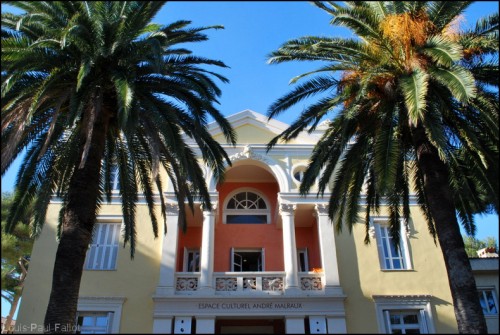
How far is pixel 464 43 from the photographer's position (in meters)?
12.2

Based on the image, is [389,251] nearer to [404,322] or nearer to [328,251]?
[328,251]

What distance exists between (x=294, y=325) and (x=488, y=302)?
8337 mm

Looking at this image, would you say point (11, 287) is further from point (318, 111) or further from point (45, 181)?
point (318, 111)

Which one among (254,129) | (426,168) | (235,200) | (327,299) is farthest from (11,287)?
(426,168)

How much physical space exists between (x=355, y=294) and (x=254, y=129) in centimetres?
839

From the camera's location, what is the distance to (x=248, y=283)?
19281 mm

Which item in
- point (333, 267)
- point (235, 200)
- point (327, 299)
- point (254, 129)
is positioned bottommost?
point (327, 299)

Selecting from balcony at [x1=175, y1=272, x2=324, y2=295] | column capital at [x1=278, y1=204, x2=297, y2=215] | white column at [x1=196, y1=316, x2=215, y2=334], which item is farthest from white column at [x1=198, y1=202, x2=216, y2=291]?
column capital at [x1=278, y1=204, x2=297, y2=215]

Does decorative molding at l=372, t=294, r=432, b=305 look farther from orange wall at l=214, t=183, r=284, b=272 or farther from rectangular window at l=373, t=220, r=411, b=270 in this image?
orange wall at l=214, t=183, r=284, b=272

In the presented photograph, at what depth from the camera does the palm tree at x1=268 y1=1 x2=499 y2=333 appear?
1120 centimetres

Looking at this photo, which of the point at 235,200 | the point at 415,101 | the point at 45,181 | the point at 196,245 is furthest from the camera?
the point at 235,200

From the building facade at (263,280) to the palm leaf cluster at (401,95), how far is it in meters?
5.99

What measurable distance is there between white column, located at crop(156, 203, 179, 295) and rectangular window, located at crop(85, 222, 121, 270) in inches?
81.5

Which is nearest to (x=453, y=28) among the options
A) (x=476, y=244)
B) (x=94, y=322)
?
(x=94, y=322)
